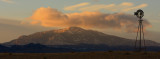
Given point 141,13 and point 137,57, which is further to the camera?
point 141,13

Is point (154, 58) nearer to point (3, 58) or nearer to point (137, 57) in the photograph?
point (137, 57)

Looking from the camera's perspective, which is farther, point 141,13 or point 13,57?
point 141,13

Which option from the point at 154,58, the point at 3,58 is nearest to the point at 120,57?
the point at 154,58

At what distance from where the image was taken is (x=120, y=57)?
146ft

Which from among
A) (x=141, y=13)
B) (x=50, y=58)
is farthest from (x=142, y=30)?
(x=50, y=58)

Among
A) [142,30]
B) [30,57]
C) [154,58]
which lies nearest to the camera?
[154,58]

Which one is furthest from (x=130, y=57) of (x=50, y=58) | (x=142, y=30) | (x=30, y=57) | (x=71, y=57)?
(x=142, y=30)

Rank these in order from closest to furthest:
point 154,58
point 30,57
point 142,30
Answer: point 154,58 → point 30,57 → point 142,30

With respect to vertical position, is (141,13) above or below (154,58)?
above

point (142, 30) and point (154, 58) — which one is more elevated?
point (142, 30)

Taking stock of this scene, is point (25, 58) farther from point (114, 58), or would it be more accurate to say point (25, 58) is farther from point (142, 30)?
point (142, 30)

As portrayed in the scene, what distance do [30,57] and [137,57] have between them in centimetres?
1543

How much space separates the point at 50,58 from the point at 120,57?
9.82 meters

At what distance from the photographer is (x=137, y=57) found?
4484 cm
